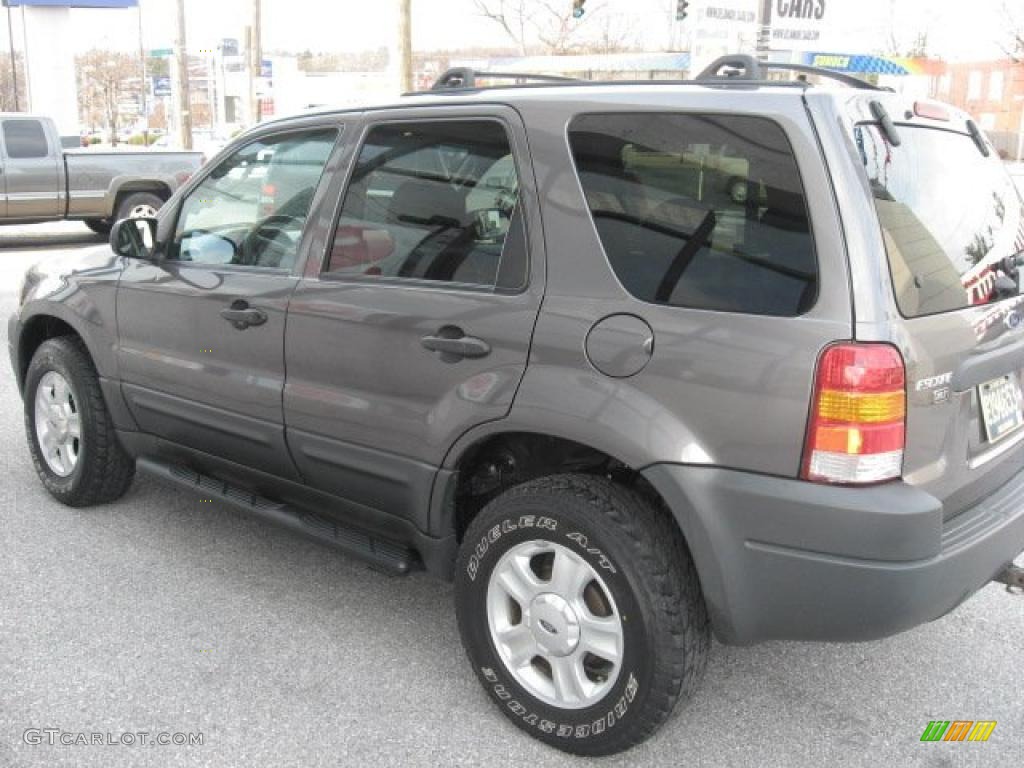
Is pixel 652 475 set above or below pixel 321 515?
above

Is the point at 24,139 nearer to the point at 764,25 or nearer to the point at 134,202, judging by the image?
the point at 134,202

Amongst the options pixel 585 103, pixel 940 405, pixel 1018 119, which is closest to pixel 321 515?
pixel 585 103

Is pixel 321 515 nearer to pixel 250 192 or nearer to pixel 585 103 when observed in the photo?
pixel 250 192

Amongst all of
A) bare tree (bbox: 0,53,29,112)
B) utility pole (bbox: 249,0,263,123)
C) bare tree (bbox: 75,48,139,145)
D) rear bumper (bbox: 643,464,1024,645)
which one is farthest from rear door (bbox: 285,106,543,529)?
bare tree (bbox: 0,53,29,112)

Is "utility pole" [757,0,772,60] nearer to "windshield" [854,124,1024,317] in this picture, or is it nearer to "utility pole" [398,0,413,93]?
"windshield" [854,124,1024,317]

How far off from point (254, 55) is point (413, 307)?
1094 inches

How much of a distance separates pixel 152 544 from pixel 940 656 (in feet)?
10.2

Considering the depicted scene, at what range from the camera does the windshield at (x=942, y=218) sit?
241cm

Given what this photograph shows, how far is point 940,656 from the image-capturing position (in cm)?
337

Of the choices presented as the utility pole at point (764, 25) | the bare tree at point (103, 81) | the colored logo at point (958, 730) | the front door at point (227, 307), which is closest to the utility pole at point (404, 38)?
the utility pole at point (764, 25)

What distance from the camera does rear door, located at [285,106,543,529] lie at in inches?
111

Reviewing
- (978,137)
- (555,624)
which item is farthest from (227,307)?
(978,137)

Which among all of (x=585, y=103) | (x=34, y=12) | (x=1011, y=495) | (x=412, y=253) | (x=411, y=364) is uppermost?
(x=34, y=12)

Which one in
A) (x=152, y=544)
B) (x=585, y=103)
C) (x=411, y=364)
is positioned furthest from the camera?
(x=152, y=544)
